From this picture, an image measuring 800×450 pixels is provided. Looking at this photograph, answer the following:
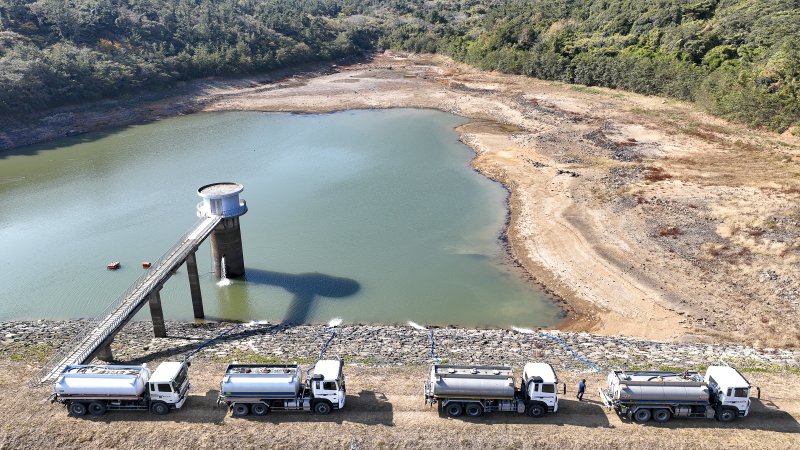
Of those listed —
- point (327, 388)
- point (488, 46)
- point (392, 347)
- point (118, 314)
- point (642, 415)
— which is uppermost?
point (488, 46)

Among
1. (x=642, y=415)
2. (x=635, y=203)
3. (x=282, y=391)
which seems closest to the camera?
(x=282, y=391)

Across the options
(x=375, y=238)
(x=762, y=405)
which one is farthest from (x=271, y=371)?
(x=375, y=238)

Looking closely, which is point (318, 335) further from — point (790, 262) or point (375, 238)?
point (790, 262)

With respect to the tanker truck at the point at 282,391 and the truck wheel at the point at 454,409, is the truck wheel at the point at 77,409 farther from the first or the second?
the truck wheel at the point at 454,409

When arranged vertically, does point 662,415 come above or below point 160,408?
below

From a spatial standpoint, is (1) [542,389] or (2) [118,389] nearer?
(2) [118,389]

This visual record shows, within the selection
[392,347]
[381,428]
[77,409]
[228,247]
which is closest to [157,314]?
[228,247]

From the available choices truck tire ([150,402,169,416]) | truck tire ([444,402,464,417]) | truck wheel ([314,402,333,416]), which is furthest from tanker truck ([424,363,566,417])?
truck tire ([150,402,169,416])

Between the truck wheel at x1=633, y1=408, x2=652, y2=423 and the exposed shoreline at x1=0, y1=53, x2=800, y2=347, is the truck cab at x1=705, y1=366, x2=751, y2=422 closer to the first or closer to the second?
the truck wheel at x1=633, y1=408, x2=652, y2=423

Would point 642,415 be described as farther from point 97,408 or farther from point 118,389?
point 97,408
